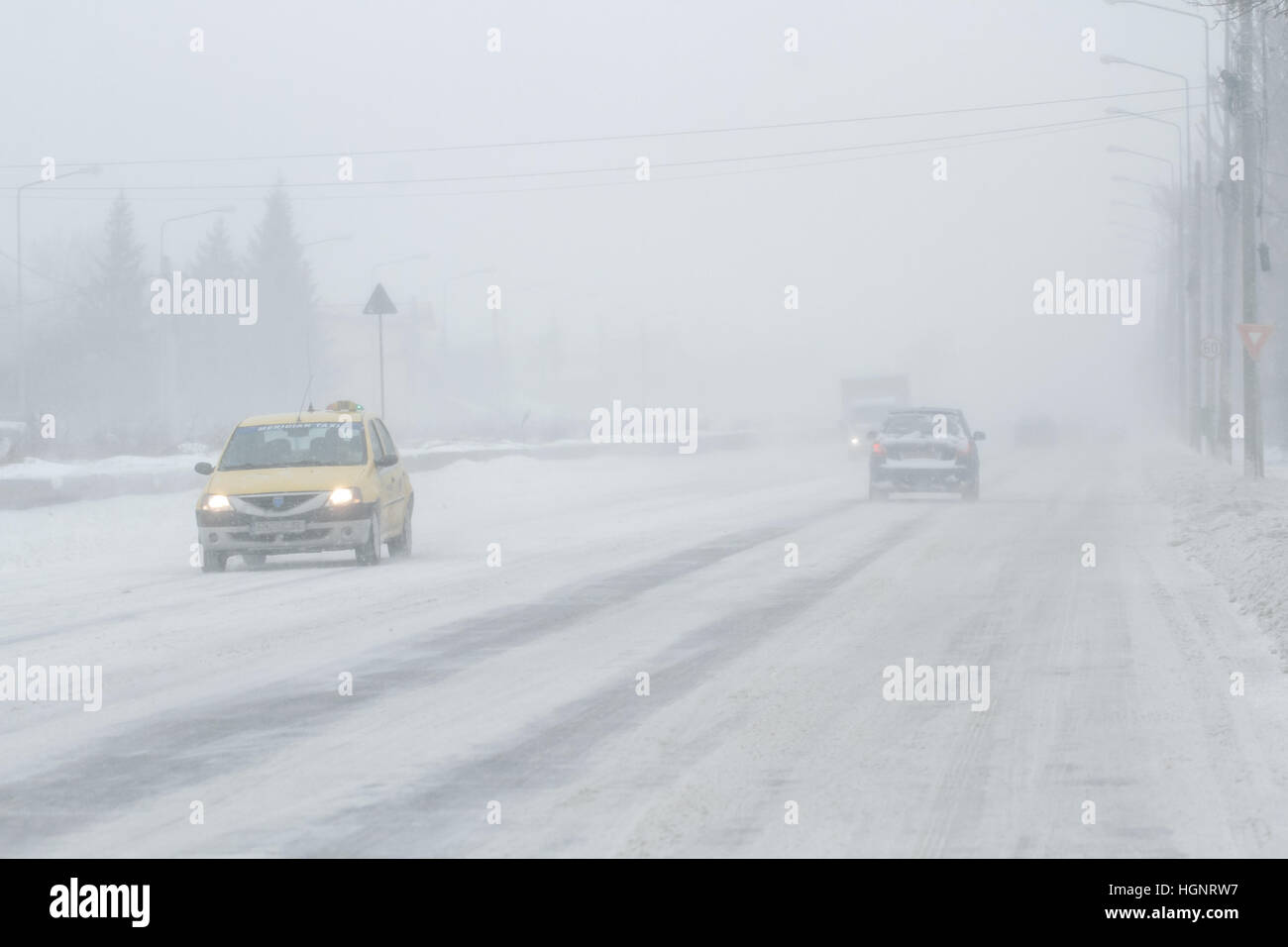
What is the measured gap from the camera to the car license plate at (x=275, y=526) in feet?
61.2

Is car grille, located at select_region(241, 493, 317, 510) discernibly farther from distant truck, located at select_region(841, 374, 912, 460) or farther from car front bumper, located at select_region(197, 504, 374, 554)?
distant truck, located at select_region(841, 374, 912, 460)

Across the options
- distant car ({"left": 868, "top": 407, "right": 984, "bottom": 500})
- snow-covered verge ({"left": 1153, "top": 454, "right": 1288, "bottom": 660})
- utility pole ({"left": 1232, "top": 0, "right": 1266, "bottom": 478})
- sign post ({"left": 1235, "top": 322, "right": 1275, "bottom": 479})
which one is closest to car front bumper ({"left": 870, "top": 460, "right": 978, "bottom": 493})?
distant car ({"left": 868, "top": 407, "right": 984, "bottom": 500})

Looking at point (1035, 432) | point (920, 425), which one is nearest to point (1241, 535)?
point (920, 425)

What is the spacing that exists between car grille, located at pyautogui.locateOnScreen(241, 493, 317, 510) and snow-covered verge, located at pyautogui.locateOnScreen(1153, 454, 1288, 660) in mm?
8925

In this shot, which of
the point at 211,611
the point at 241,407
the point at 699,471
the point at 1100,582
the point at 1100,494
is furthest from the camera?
the point at 241,407

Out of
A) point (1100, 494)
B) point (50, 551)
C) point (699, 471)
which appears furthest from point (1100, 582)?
point (699, 471)

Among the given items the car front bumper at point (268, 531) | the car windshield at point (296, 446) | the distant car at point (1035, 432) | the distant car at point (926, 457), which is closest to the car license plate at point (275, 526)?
the car front bumper at point (268, 531)

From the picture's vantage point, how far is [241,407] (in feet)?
346

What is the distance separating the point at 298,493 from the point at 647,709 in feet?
31.9
